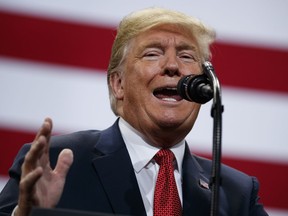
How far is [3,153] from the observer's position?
257 cm

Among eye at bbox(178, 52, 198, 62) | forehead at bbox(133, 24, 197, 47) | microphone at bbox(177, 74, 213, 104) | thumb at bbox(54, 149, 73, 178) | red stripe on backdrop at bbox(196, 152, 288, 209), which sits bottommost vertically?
red stripe on backdrop at bbox(196, 152, 288, 209)

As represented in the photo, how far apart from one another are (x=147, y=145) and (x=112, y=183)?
20 centimetres

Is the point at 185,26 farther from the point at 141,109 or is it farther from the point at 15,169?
the point at 15,169

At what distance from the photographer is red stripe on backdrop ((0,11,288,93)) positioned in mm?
2623

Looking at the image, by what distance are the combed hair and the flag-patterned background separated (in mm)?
631

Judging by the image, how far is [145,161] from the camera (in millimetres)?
1849

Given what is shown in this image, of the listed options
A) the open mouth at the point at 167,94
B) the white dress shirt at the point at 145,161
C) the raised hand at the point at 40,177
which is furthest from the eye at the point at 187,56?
the raised hand at the point at 40,177

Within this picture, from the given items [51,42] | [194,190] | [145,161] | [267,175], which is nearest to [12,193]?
[145,161]

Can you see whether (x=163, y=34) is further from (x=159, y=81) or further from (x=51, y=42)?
(x=51, y=42)

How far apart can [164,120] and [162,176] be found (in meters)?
0.16

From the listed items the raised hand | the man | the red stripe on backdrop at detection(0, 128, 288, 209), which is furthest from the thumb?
the red stripe on backdrop at detection(0, 128, 288, 209)

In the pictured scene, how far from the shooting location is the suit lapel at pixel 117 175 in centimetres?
171

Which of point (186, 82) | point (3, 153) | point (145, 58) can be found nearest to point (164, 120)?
point (145, 58)

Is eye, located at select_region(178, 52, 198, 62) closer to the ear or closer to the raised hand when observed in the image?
the ear
